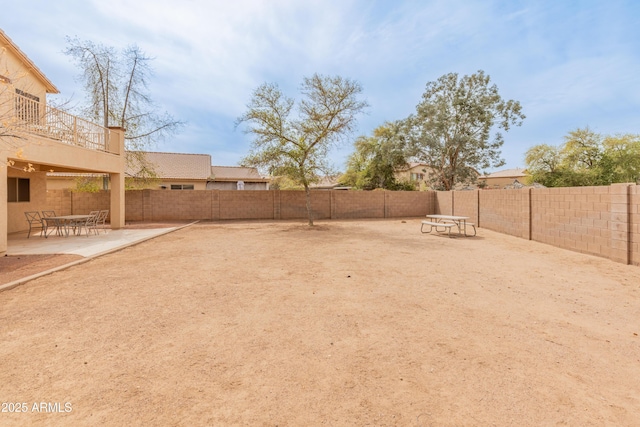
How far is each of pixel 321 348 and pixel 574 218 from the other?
9088mm

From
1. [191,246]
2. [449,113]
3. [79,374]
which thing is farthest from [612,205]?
[449,113]

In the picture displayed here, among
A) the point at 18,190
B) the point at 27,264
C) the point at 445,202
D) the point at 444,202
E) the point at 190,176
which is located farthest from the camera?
the point at 190,176

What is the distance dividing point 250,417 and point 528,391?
7.08 feet

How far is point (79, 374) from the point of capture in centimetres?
254

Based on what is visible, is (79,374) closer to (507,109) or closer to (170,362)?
(170,362)

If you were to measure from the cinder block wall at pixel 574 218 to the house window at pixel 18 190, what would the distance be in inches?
752

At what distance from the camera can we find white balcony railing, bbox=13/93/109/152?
8625 mm

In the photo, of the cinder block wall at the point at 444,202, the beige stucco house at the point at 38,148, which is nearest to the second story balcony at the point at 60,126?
the beige stucco house at the point at 38,148

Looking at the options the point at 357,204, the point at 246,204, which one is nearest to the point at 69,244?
the point at 246,204

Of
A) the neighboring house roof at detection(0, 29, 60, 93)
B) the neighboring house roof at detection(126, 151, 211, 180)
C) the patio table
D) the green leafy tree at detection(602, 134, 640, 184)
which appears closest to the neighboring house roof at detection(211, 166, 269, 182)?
the neighboring house roof at detection(126, 151, 211, 180)

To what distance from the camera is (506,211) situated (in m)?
12.2

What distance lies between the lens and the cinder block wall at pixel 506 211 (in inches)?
425

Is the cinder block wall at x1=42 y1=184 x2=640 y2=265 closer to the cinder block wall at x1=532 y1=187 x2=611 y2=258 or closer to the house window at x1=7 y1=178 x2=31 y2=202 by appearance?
the cinder block wall at x1=532 y1=187 x2=611 y2=258

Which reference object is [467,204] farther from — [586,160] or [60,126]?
[586,160]
